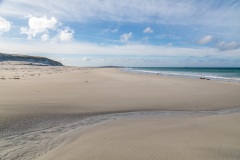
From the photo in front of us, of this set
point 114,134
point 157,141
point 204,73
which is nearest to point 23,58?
point 204,73

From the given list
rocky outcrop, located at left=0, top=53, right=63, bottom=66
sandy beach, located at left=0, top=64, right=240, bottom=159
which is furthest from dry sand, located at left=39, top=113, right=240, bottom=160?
rocky outcrop, located at left=0, top=53, right=63, bottom=66

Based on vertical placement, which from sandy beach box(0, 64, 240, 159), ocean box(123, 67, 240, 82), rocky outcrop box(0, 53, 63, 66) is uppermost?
rocky outcrop box(0, 53, 63, 66)

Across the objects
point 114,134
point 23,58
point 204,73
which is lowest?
point 114,134

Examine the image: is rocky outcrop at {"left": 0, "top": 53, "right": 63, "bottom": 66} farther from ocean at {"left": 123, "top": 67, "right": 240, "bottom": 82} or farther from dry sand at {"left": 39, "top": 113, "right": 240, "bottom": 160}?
dry sand at {"left": 39, "top": 113, "right": 240, "bottom": 160}

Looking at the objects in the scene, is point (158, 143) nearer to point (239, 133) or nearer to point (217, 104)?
point (239, 133)

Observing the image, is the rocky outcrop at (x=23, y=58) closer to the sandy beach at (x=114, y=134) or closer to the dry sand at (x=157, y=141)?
the sandy beach at (x=114, y=134)

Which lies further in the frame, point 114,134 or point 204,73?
point 204,73

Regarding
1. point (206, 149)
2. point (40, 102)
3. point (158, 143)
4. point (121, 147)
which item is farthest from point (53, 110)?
point (206, 149)

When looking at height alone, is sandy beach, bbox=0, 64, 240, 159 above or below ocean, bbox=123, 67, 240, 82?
below

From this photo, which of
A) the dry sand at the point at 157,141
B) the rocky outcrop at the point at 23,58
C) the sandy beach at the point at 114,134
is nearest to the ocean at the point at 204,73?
the sandy beach at the point at 114,134

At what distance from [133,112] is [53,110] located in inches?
117

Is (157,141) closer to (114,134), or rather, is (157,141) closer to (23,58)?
(114,134)

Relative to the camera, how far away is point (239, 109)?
8.52 metres

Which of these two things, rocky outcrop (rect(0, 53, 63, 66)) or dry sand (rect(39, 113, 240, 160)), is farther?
rocky outcrop (rect(0, 53, 63, 66))
